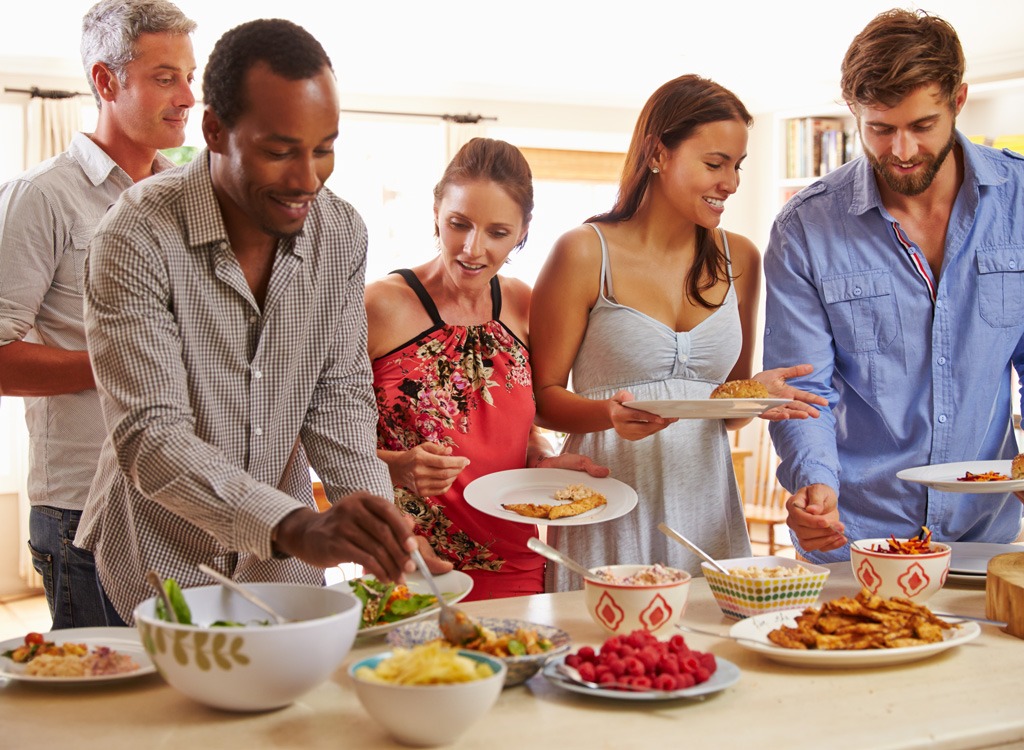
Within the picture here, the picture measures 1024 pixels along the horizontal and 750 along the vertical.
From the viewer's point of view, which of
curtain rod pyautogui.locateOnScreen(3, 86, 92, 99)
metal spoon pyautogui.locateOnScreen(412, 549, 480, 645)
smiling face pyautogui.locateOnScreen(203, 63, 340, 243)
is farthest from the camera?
curtain rod pyautogui.locateOnScreen(3, 86, 92, 99)

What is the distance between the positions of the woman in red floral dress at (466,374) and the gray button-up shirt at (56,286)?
602 millimetres

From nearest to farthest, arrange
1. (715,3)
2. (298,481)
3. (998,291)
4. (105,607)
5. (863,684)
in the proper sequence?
1. (863,684)
2. (298,481)
3. (105,607)
4. (998,291)
5. (715,3)

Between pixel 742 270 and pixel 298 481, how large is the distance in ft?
3.88

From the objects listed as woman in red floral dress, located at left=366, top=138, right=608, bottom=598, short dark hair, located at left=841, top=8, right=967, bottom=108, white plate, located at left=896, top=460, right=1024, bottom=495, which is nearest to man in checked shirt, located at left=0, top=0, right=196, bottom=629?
woman in red floral dress, located at left=366, top=138, right=608, bottom=598

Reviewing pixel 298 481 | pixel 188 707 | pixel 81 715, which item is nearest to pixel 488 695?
pixel 188 707

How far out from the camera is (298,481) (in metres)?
1.86

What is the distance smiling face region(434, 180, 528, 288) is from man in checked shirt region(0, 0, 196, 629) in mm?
639

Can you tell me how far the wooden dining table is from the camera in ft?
3.93

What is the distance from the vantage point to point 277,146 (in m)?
1.53

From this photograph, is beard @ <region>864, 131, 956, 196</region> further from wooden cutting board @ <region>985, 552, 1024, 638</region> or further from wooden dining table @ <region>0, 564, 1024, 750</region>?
wooden dining table @ <region>0, 564, 1024, 750</region>

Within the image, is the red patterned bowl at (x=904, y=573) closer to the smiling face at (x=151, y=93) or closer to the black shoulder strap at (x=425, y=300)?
the black shoulder strap at (x=425, y=300)

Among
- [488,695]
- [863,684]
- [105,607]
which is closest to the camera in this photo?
[488,695]

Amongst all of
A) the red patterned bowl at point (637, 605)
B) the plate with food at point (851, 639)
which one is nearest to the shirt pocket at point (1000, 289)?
the plate with food at point (851, 639)

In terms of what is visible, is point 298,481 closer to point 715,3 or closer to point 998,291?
point 998,291
